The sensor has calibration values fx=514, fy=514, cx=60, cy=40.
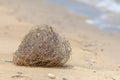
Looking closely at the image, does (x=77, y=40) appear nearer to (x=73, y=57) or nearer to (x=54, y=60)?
(x=73, y=57)

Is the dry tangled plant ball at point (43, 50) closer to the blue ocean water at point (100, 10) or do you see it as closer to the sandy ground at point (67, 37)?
the sandy ground at point (67, 37)

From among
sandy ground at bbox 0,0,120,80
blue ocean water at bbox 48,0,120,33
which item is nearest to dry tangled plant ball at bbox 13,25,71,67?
sandy ground at bbox 0,0,120,80

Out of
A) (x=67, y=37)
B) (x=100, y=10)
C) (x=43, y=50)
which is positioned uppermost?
(x=100, y=10)

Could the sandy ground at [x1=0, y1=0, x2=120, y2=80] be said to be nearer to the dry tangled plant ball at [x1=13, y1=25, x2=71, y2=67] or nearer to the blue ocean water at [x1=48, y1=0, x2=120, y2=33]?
the dry tangled plant ball at [x1=13, y1=25, x2=71, y2=67]

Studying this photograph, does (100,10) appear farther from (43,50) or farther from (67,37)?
(43,50)

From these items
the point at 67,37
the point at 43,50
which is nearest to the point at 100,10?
the point at 67,37

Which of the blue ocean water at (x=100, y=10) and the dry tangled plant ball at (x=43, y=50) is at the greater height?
the blue ocean water at (x=100, y=10)

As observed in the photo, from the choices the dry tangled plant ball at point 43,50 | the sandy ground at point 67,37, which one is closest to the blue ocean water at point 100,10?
the sandy ground at point 67,37
